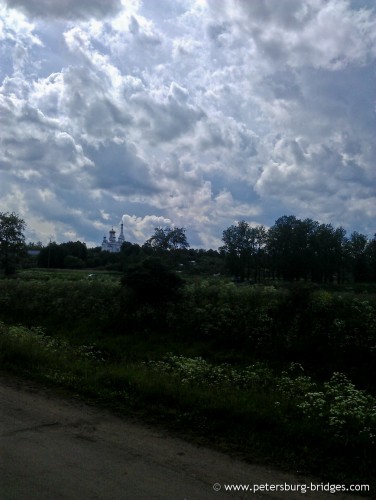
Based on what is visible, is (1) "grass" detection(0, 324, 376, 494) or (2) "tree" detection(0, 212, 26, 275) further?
(2) "tree" detection(0, 212, 26, 275)

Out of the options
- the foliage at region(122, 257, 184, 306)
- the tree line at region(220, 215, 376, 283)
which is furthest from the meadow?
the tree line at region(220, 215, 376, 283)

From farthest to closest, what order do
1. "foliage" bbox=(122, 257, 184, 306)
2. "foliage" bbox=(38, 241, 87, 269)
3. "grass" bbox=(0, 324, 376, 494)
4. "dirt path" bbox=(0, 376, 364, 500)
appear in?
"foliage" bbox=(38, 241, 87, 269) → "foliage" bbox=(122, 257, 184, 306) → "grass" bbox=(0, 324, 376, 494) → "dirt path" bbox=(0, 376, 364, 500)

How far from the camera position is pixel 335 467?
17.5ft

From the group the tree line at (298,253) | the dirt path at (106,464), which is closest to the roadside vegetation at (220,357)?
the dirt path at (106,464)

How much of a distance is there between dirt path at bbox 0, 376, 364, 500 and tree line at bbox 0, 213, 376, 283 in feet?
117

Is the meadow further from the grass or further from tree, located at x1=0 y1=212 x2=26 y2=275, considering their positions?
tree, located at x1=0 y1=212 x2=26 y2=275

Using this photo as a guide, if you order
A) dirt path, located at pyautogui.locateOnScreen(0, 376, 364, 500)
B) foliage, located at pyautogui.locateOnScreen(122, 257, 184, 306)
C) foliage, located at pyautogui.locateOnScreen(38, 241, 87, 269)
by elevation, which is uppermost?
foliage, located at pyautogui.locateOnScreen(38, 241, 87, 269)

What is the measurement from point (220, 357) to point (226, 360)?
23 centimetres

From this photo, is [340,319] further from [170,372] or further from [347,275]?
[347,275]

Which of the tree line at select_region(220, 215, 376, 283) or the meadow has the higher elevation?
the tree line at select_region(220, 215, 376, 283)

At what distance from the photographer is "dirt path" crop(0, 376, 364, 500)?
14.7ft

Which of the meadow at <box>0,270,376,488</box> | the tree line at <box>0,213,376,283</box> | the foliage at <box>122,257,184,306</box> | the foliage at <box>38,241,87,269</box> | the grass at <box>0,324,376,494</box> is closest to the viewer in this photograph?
the grass at <box>0,324,376,494</box>

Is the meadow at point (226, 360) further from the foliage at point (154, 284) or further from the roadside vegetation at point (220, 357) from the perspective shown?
the foliage at point (154, 284)

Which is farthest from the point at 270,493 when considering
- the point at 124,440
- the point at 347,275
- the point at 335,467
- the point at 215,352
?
the point at 347,275
